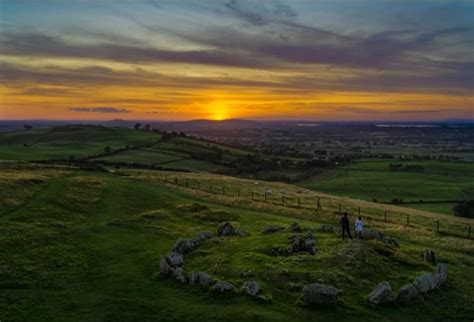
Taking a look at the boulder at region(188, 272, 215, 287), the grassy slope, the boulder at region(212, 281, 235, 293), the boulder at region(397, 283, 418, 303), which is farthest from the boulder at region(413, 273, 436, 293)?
the boulder at region(188, 272, 215, 287)


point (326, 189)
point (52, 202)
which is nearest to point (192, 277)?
point (52, 202)

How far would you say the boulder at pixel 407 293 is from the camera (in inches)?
1155

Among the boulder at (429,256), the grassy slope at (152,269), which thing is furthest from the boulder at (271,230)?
the boulder at (429,256)

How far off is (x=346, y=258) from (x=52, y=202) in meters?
32.9

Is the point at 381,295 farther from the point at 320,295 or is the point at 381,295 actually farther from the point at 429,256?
the point at 429,256

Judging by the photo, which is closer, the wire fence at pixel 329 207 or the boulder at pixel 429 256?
the boulder at pixel 429 256

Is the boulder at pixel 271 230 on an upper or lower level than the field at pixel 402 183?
upper

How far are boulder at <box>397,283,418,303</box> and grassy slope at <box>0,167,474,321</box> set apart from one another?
686 mm

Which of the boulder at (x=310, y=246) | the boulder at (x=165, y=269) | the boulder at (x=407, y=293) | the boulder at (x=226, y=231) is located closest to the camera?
the boulder at (x=407, y=293)

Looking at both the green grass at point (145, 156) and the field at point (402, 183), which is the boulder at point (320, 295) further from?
the green grass at point (145, 156)

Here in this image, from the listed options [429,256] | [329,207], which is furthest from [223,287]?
[329,207]

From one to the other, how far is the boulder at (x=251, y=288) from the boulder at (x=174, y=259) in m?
6.50

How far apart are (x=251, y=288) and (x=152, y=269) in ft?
27.2

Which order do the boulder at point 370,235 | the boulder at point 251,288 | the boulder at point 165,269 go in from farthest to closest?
1. the boulder at point 370,235
2. the boulder at point 165,269
3. the boulder at point 251,288
